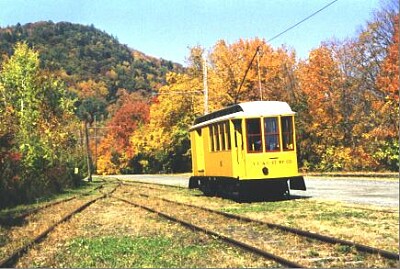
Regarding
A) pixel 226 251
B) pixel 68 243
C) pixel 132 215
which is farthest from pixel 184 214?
→ pixel 226 251

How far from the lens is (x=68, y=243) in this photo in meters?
11.5

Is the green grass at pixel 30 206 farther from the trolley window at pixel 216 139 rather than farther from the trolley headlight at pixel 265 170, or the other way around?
the trolley headlight at pixel 265 170

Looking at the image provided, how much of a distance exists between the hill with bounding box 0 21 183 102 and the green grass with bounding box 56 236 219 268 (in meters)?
121

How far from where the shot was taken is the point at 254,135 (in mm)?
19672

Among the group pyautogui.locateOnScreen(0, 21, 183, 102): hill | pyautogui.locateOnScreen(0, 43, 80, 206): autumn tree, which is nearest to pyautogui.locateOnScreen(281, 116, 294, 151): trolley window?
pyautogui.locateOnScreen(0, 43, 80, 206): autumn tree

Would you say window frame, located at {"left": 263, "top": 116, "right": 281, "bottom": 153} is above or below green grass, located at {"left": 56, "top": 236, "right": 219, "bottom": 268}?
above

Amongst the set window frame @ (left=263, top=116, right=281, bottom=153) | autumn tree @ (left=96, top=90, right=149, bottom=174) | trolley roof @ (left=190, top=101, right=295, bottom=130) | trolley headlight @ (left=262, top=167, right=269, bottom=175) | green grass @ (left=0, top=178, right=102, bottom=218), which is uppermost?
autumn tree @ (left=96, top=90, right=149, bottom=174)

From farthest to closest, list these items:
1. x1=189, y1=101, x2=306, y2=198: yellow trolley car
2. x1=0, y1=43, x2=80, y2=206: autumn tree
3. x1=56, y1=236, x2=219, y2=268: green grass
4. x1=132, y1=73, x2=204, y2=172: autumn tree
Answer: x1=132, y1=73, x2=204, y2=172: autumn tree, x1=0, y1=43, x2=80, y2=206: autumn tree, x1=189, y1=101, x2=306, y2=198: yellow trolley car, x1=56, y1=236, x2=219, y2=268: green grass

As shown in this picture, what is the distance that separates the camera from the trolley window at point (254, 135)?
770 inches

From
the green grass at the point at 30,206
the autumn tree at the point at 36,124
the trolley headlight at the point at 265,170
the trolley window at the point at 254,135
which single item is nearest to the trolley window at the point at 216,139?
the trolley window at the point at 254,135

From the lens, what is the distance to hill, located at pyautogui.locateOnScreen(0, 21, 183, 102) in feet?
460

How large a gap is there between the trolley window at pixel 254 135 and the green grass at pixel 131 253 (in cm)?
839

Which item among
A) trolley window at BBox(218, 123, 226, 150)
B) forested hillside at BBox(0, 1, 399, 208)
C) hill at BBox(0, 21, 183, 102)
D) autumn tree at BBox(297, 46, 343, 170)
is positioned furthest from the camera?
hill at BBox(0, 21, 183, 102)

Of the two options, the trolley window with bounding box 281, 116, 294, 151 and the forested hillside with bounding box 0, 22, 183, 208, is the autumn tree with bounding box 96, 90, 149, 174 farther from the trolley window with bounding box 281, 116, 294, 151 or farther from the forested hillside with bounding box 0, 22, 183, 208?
the trolley window with bounding box 281, 116, 294, 151
